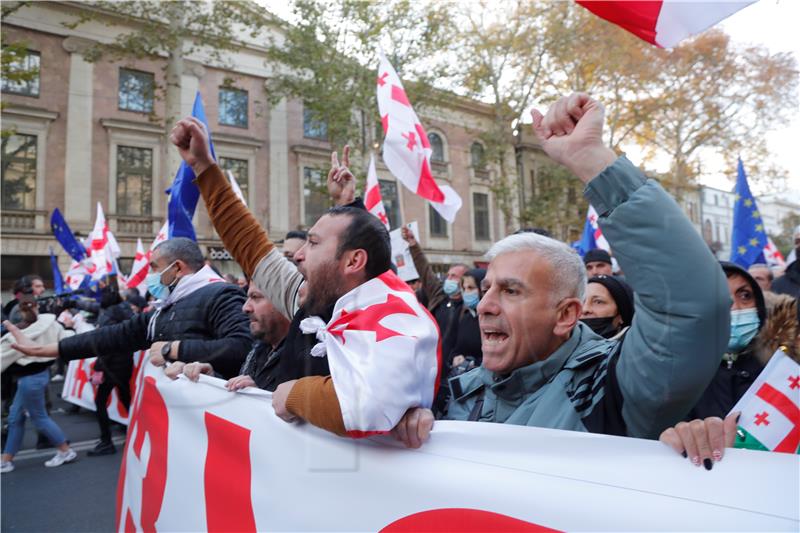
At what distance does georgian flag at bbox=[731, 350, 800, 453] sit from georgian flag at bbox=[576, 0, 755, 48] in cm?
119

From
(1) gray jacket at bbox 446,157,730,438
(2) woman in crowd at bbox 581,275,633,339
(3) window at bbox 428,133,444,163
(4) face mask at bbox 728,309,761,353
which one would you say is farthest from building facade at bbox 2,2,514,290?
(1) gray jacket at bbox 446,157,730,438

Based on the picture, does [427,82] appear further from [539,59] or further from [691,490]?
[691,490]

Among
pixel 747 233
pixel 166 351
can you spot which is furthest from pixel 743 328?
pixel 747 233

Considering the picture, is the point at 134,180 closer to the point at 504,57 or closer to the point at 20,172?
the point at 20,172

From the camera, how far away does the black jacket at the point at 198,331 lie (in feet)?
9.75

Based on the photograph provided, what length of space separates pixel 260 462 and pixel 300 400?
37 cm

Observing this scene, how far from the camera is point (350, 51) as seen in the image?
19.6 meters

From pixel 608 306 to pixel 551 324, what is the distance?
1.27m

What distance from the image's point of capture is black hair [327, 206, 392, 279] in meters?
2.07

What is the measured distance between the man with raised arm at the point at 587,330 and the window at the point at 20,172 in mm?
21180

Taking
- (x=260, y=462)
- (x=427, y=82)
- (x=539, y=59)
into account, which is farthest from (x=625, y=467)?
(x=539, y=59)

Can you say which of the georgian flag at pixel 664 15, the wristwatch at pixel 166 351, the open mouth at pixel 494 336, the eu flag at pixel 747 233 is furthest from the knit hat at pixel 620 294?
the eu flag at pixel 747 233

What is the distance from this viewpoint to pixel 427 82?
20.9 meters

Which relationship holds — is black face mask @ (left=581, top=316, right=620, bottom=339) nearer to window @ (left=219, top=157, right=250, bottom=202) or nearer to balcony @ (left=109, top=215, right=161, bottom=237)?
balcony @ (left=109, top=215, right=161, bottom=237)
